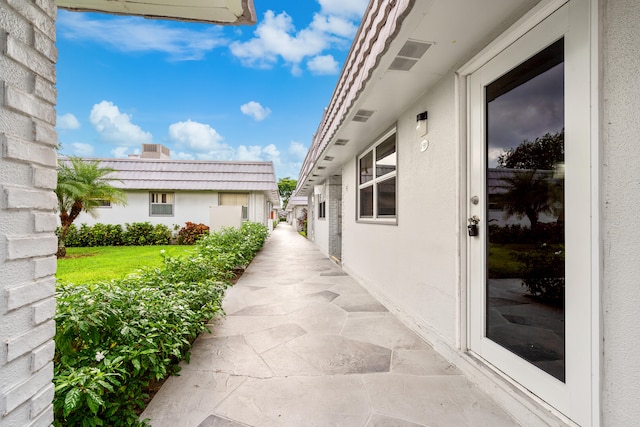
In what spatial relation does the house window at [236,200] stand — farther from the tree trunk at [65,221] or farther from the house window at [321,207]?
the tree trunk at [65,221]

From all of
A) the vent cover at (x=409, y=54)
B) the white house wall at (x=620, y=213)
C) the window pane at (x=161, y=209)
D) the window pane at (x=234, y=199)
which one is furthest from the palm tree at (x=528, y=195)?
the window pane at (x=161, y=209)

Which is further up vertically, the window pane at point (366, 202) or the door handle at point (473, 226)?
the window pane at point (366, 202)

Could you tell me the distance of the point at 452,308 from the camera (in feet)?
8.36

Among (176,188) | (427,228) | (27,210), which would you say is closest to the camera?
(27,210)

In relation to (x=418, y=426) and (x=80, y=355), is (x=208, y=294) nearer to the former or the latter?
(x=80, y=355)

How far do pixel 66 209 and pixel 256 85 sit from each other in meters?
17.0

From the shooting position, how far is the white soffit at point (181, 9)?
6.04ft

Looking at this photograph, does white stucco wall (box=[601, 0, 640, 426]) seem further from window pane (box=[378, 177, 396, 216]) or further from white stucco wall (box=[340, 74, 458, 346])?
window pane (box=[378, 177, 396, 216])

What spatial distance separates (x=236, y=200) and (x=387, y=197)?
36.7 feet

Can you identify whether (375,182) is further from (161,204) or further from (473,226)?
(161,204)

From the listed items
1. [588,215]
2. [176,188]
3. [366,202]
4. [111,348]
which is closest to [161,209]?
[176,188]

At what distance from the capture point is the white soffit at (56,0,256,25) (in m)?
1.84

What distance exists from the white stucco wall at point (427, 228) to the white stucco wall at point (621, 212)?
1.13 metres

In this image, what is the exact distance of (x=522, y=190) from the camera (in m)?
1.99
